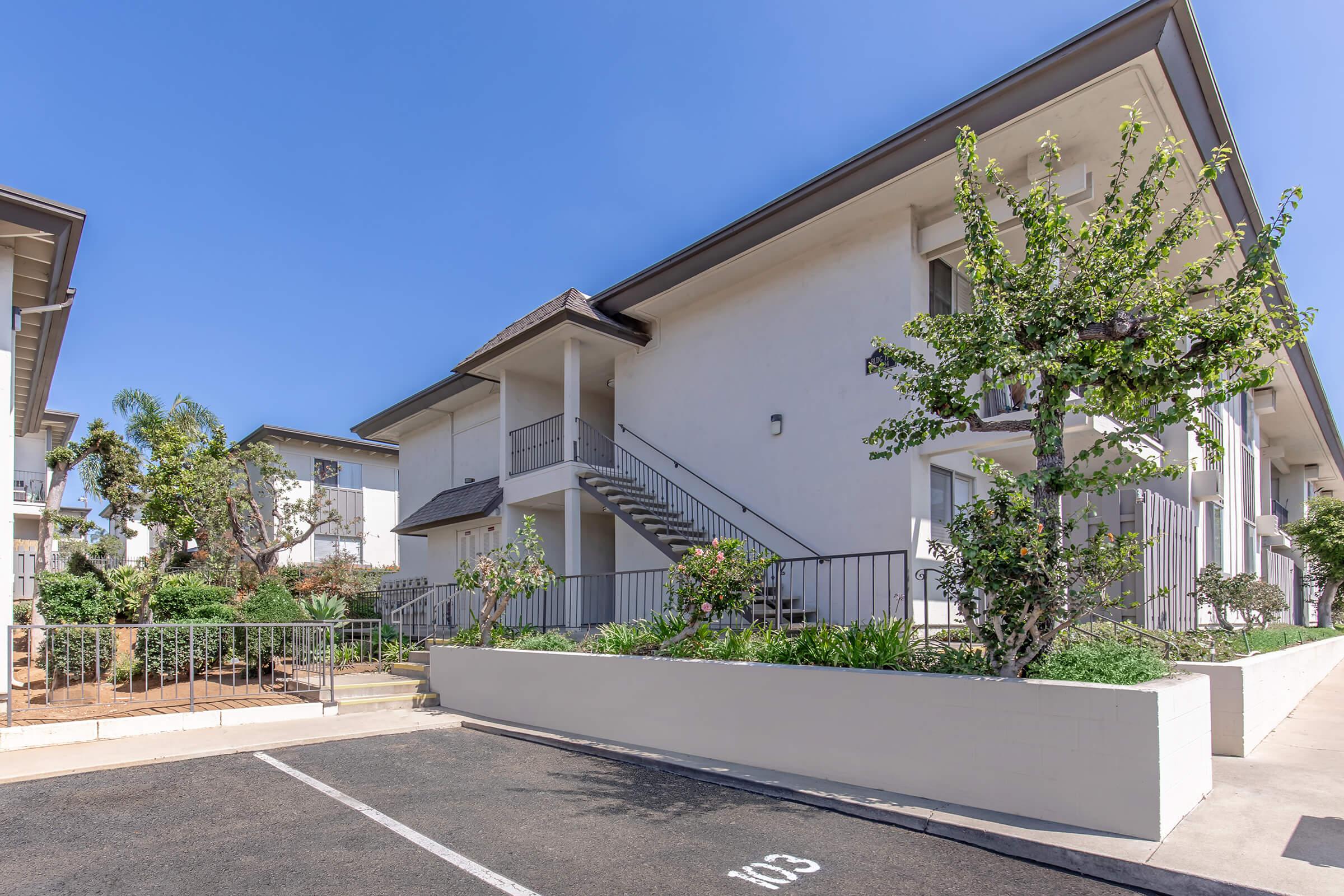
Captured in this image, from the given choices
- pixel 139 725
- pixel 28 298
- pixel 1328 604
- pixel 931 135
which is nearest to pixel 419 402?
pixel 28 298

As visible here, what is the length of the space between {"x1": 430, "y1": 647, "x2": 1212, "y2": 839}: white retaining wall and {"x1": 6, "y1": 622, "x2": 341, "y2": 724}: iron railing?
5.07 meters

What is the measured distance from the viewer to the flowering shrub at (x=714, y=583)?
8.39 meters

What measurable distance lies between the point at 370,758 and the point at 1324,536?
21855 mm

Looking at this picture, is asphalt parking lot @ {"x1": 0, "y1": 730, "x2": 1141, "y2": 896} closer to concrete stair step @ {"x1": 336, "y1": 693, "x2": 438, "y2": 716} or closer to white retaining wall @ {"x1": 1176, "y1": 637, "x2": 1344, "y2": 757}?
concrete stair step @ {"x1": 336, "y1": 693, "x2": 438, "y2": 716}

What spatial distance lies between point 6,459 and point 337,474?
22416 millimetres

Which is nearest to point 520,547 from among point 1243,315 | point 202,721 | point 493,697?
point 493,697

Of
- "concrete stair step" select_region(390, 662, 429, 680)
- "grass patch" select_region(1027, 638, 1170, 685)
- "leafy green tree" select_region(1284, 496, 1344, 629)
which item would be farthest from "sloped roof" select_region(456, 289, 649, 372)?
"leafy green tree" select_region(1284, 496, 1344, 629)

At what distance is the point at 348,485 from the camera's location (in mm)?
31312

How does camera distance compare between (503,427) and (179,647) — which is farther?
(503,427)

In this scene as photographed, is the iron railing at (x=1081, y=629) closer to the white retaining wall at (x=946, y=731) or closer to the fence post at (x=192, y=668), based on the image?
the white retaining wall at (x=946, y=731)

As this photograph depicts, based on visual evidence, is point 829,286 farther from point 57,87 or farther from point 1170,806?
point 57,87

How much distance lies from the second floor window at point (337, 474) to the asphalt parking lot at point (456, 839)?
2477 cm

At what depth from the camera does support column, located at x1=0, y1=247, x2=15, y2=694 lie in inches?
348

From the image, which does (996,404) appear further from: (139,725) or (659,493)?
(139,725)
